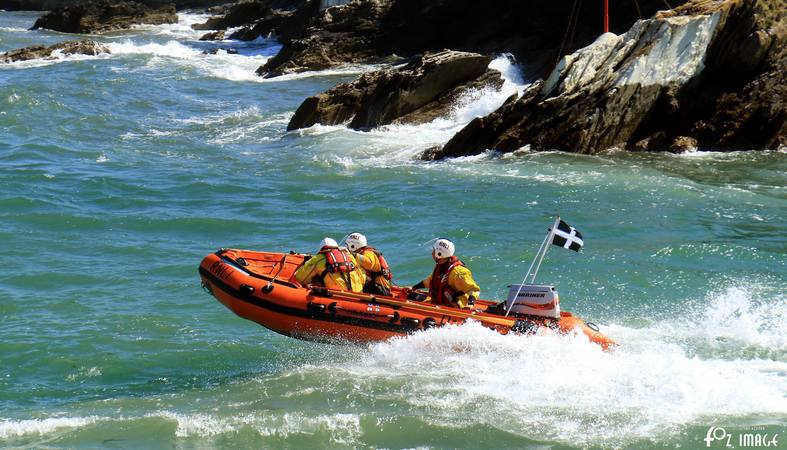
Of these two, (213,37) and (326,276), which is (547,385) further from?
(213,37)

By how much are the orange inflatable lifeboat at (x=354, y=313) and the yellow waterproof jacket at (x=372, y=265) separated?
0.96 feet

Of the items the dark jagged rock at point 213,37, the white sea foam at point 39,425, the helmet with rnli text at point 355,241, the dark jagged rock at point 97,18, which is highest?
the dark jagged rock at point 97,18

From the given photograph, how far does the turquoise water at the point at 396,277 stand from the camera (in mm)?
9141

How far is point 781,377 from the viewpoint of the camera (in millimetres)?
9742

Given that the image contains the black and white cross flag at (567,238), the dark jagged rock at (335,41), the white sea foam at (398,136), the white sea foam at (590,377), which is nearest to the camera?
the white sea foam at (590,377)

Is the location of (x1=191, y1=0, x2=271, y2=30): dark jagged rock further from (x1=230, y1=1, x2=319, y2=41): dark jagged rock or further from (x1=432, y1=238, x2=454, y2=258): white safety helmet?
(x1=432, y1=238, x2=454, y2=258): white safety helmet

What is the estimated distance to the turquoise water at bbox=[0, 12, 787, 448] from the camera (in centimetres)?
914

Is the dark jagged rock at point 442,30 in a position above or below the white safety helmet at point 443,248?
above

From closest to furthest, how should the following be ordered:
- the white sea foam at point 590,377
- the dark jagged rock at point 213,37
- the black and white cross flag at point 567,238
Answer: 1. the white sea foam at point 590,377
2. the black and white cross flag at point 567,238
3. the dark jagged rock at point 213,37

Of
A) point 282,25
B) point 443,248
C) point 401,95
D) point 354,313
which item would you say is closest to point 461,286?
point 443,248

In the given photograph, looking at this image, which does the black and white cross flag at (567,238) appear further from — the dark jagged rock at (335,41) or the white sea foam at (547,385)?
the dark jagged rock at (335,41)

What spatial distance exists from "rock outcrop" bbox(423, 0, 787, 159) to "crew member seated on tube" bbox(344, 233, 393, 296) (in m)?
9.76

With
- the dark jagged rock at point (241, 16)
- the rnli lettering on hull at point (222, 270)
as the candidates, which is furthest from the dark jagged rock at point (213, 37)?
the rnli lettering on hull at point (222, 270)

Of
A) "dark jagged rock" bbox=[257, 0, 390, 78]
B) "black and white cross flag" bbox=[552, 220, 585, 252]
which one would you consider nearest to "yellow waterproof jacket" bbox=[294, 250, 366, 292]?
"black and white cross flag" bbox=[552, 220, 585, 252]
